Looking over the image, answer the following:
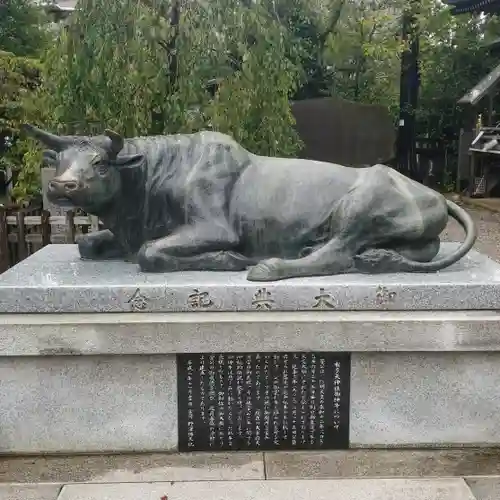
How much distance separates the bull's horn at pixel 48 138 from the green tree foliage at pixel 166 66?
2.96 m

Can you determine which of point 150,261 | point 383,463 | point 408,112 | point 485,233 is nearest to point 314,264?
point 150,261

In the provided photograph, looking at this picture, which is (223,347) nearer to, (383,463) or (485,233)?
(383,463)

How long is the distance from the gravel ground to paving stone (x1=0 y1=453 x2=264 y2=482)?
5.99 metres

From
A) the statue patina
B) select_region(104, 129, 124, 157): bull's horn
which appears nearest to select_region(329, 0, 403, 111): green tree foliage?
the statue patina

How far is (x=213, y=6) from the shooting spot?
6762mm

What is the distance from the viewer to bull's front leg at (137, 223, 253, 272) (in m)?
3.90

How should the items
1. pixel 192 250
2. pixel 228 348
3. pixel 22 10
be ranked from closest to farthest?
pixel 228 348 → pixel 192 250 → pixel 22 10

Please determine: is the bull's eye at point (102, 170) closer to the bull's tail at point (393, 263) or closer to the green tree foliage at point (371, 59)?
the bull's tail at point (393, 263)

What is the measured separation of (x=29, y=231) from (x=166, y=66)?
231 cm

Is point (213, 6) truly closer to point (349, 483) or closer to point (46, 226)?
point (46, 226)

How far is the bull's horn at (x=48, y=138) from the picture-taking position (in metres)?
3.72

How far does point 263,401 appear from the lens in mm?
3719

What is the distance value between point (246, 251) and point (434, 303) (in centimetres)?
110

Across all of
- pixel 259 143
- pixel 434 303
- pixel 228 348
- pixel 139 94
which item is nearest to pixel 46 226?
pixel 139 94
